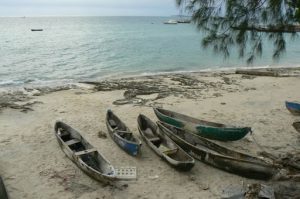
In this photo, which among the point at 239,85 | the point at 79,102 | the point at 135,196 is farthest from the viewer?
the point at 239,85

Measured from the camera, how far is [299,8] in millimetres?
5668

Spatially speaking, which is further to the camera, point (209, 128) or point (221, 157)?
point (209, 128)

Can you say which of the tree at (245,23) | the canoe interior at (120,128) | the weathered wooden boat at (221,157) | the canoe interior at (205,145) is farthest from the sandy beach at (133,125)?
the tree at (245,23)

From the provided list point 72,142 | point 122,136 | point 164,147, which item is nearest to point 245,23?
point 164,147

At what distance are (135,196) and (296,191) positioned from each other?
2682 mm

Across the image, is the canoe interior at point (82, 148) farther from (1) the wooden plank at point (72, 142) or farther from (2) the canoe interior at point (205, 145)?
(2) the canoe interior at point (205, 145)

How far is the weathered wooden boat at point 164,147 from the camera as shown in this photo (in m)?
7.17

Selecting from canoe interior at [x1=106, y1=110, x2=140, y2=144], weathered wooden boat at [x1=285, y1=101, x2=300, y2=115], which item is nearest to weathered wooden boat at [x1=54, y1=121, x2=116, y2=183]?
canoe interior at [x1=106, y1=110, x2=140, y2=144]

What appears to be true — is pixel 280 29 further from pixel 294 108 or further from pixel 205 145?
pixel 294 108

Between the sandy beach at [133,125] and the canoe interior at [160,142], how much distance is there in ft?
0.76

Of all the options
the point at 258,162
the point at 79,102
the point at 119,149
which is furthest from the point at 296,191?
the point at 79,102

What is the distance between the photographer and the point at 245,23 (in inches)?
266

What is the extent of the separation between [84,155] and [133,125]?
294cm

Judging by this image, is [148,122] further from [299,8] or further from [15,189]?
[299,8]
